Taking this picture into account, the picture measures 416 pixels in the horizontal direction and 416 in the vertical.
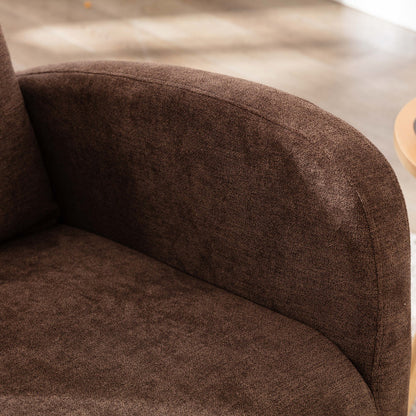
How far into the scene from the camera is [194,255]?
36.2 inches

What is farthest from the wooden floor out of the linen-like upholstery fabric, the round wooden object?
the linen-like upholstery fabric

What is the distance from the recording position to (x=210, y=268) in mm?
909

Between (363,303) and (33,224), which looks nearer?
(363,303)

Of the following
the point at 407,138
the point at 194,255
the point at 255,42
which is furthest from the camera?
the point at 255,42

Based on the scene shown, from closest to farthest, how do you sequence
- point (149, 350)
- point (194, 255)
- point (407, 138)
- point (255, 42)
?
point (149, 350) → point (194, 255) → point (407, 138) → point (255, 42)

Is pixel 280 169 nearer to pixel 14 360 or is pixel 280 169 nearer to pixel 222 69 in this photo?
pixel 14 360

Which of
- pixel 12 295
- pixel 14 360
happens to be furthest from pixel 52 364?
pixel 12 295

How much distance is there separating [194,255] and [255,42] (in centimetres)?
186

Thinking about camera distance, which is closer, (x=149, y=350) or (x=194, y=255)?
(x=149, y=350)

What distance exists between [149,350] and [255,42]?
2.04m

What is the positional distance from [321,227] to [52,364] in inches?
14.5

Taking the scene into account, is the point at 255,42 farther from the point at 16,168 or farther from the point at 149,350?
the point at 149,350

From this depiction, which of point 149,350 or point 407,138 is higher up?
point 407,138

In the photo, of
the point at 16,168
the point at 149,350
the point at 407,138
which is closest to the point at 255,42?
the point at 407,138
